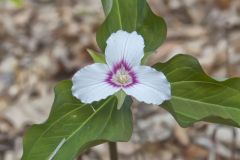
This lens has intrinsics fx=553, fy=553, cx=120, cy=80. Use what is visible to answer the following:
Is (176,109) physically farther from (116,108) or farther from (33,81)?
(33,81)

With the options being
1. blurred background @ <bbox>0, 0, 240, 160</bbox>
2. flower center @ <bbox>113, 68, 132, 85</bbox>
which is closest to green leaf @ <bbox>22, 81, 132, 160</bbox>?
flower center @ <bbox>113, 68, 132, 85</bbox>

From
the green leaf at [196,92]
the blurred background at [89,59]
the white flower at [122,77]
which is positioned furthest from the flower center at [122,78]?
the blurred background at [89,59]

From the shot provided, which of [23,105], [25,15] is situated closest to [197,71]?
[23,105]

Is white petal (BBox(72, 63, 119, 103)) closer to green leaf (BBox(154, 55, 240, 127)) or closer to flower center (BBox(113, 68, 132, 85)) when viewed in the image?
flower center (BBox(113, 68, 132, 85))

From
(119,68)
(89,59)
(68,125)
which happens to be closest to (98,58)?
(119,68)

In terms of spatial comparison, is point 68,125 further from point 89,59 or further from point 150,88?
point 89,59

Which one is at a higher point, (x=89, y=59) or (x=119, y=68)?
(x=119, y=68)

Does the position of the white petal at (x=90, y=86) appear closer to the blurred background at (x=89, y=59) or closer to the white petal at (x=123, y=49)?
A: the white petal at (x=123, y=49)
